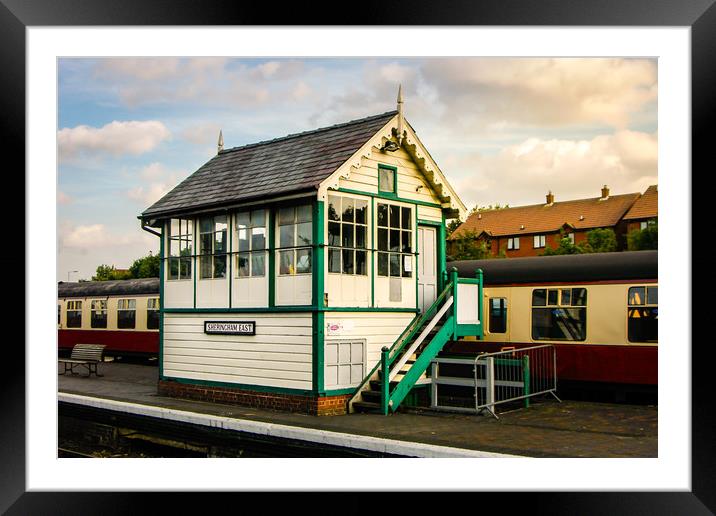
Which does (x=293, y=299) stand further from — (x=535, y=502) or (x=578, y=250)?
(x=578, y=250)

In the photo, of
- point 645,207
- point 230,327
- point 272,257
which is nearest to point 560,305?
point 272,257

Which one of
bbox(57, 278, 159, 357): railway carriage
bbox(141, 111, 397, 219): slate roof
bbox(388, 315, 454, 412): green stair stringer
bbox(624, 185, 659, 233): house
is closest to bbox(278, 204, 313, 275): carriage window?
bbox(141, 111, 397, 219): slate roof

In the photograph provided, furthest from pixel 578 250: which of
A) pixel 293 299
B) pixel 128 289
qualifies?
pixel 293 299

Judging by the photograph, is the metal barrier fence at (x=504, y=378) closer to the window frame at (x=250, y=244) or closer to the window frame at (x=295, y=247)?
the window frame at (x=295, y=247)

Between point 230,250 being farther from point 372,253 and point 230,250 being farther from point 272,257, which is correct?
point 372,253

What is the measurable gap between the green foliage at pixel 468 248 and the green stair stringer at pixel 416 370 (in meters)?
19.8

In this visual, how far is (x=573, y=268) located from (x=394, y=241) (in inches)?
135

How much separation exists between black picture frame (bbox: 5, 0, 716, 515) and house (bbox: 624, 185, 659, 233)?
2599 cm

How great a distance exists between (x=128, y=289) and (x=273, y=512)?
58.3 ft
